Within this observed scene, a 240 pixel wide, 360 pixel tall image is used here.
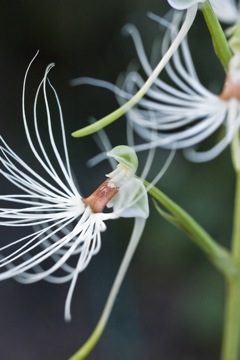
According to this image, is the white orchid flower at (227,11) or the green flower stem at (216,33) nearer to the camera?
the green flower stem at (216,33)

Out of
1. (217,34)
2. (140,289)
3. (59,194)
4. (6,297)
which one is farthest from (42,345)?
(217,34)

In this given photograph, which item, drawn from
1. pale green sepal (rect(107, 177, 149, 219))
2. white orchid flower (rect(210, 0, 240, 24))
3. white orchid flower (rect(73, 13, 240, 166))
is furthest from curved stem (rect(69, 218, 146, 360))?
white orchid flower (rect(210, 0, 240, 24))

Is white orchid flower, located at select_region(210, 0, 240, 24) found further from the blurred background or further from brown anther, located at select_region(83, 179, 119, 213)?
the blurred background

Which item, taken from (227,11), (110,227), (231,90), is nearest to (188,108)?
(231,90)

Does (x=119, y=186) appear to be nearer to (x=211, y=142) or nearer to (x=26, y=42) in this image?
(x=211, y=142)

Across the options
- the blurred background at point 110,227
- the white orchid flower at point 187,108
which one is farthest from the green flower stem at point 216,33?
the blurred background at point 110,227

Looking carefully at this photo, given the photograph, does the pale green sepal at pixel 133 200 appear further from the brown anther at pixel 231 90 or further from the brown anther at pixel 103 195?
the brown anther at pixel 231 90
